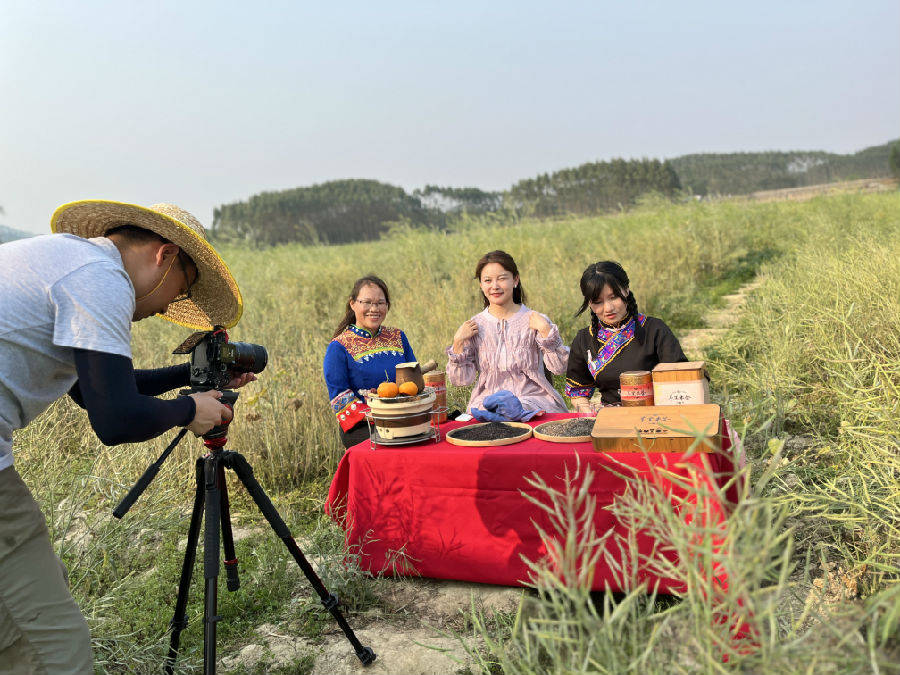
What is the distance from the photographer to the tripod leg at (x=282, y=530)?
1987 millimetres

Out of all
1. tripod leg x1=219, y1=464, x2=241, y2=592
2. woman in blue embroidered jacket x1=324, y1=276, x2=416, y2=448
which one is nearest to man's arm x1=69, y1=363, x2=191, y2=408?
tripod leg x1=219, y1=464, x2=241, y2=592

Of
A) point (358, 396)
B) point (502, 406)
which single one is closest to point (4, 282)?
point (502, 406)

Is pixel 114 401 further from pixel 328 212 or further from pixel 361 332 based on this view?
pixel 328 212

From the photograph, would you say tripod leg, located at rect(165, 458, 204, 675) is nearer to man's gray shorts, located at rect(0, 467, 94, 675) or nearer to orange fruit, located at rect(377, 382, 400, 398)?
man's gray shorts, located at rect(0, 467, 94, 675)

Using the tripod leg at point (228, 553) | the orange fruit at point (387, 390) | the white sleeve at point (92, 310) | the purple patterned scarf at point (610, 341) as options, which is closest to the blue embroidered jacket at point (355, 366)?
the orange fruit at point (387, 390)

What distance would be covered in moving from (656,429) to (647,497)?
3.72 feet

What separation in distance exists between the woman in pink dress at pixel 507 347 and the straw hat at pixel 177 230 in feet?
5.64

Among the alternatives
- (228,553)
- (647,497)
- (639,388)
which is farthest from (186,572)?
(639,388)

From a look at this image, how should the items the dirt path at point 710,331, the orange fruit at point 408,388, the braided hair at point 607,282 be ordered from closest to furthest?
the orange fruit at point 408,388 → the braided hair at point 607,282 → the dirt path at point 710,331

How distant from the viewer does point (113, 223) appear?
1.74m

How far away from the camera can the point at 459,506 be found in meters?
2.61

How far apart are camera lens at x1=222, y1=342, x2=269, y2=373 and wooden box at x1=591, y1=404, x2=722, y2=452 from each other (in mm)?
1173

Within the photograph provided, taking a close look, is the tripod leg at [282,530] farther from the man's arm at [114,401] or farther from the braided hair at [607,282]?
the braided hair at [607,282]

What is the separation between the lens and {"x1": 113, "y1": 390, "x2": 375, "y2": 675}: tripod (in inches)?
71.6
